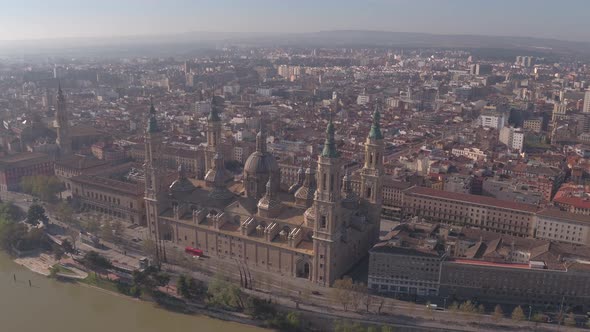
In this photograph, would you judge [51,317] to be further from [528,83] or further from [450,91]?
[528,83]

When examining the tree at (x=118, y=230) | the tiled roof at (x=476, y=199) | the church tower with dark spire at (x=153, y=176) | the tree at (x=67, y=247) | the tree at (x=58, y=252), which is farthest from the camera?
the tiled roof at (x=476, y=199)

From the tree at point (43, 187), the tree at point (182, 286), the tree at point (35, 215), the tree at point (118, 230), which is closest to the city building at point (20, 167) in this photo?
the tree at point (43, 187)

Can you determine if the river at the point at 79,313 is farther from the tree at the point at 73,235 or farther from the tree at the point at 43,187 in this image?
the tree at the point at 43,187

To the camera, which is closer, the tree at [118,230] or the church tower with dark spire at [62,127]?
the tree at [118,230]

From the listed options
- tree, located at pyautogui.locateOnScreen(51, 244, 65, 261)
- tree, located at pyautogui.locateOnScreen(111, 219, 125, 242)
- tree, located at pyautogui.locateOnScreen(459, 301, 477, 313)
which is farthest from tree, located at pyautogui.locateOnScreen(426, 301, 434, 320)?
tree, located at pyautogui.locateOnScreen(51, 244, 65, 261)

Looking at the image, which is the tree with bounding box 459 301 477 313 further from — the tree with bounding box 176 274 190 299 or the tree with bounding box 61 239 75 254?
the tree with bounding box 61 239 75 254

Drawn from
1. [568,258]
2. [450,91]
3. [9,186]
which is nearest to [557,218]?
[568,258]
